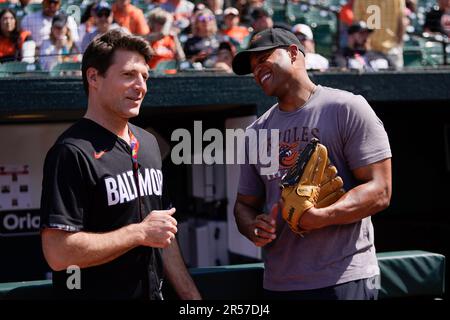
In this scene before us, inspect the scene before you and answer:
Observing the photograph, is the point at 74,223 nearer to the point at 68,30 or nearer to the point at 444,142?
the point at 68,30

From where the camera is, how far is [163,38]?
755cm

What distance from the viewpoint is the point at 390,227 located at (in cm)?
900

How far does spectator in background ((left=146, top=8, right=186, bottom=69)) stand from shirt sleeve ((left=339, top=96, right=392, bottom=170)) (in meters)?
4.44

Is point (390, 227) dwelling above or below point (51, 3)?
below

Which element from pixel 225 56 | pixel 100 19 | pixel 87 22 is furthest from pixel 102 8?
pixel 225 56

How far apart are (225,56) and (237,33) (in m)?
1.26

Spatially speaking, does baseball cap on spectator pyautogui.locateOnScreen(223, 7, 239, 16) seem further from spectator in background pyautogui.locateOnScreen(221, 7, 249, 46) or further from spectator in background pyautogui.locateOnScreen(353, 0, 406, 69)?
spectator in background pyautogui.locateOnScreen(353, 0, 406, 69)

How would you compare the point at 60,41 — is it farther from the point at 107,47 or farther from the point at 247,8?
the point at 107,47

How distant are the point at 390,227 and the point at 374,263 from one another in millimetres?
5986

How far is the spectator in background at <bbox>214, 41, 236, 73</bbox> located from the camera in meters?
7.12

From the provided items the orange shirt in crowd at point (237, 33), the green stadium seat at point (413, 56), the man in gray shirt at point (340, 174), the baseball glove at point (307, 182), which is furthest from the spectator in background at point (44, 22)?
the baseball glove at point (307, 182)

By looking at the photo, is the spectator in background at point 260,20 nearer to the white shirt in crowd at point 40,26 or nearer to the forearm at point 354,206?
the white shirt in crowd at point 40,26

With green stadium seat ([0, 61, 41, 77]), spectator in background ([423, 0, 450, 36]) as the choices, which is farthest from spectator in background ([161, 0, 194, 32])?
spectator in background ([423, 0, 450, 36])
